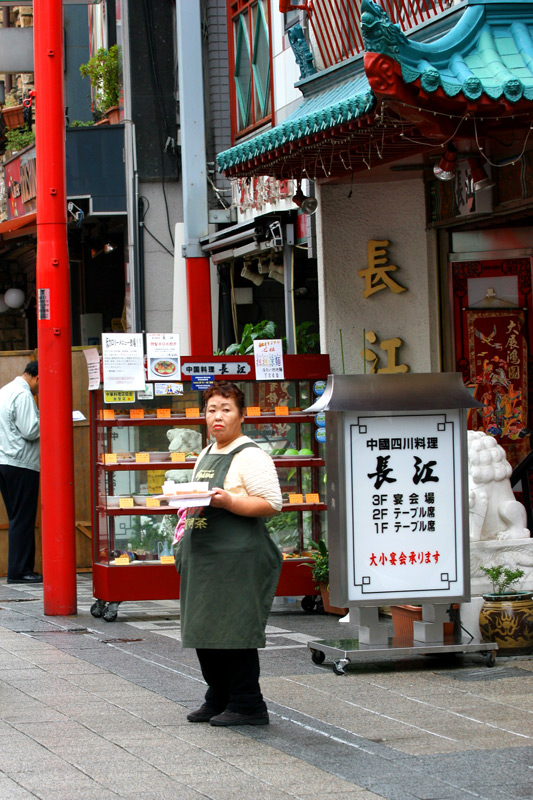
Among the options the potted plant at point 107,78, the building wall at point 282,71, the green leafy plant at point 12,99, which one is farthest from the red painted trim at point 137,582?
the green leafy plant at point 12,99

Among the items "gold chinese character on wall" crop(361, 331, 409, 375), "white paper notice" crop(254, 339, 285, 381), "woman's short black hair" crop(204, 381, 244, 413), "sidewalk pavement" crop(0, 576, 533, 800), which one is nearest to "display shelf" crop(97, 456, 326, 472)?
"white paper notice" crop(254, 339, 285, 381)

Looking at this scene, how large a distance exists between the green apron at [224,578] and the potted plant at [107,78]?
12.1 meters

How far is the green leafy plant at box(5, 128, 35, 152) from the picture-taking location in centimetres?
2073

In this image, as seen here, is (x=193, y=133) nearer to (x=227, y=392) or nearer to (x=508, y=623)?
(x=508, y=623)

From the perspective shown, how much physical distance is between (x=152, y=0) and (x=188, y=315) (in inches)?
192

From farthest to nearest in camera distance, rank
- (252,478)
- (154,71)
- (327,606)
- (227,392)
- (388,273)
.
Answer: (154,71) < (388,273) < (327,606) < (227,392) < (252,478)

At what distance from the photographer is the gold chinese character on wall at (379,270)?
11.5m

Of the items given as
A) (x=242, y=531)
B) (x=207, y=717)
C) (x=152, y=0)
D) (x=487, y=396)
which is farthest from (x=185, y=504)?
(x=152, y=0)

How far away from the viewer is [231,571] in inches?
252

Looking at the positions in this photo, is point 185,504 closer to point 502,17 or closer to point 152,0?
point 502,17

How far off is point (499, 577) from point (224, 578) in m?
2.81

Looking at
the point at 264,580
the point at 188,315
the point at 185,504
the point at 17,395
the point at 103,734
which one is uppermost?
the point at 188,315

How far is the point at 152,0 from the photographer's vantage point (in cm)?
1680

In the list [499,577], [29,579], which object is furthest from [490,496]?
[29,579]
